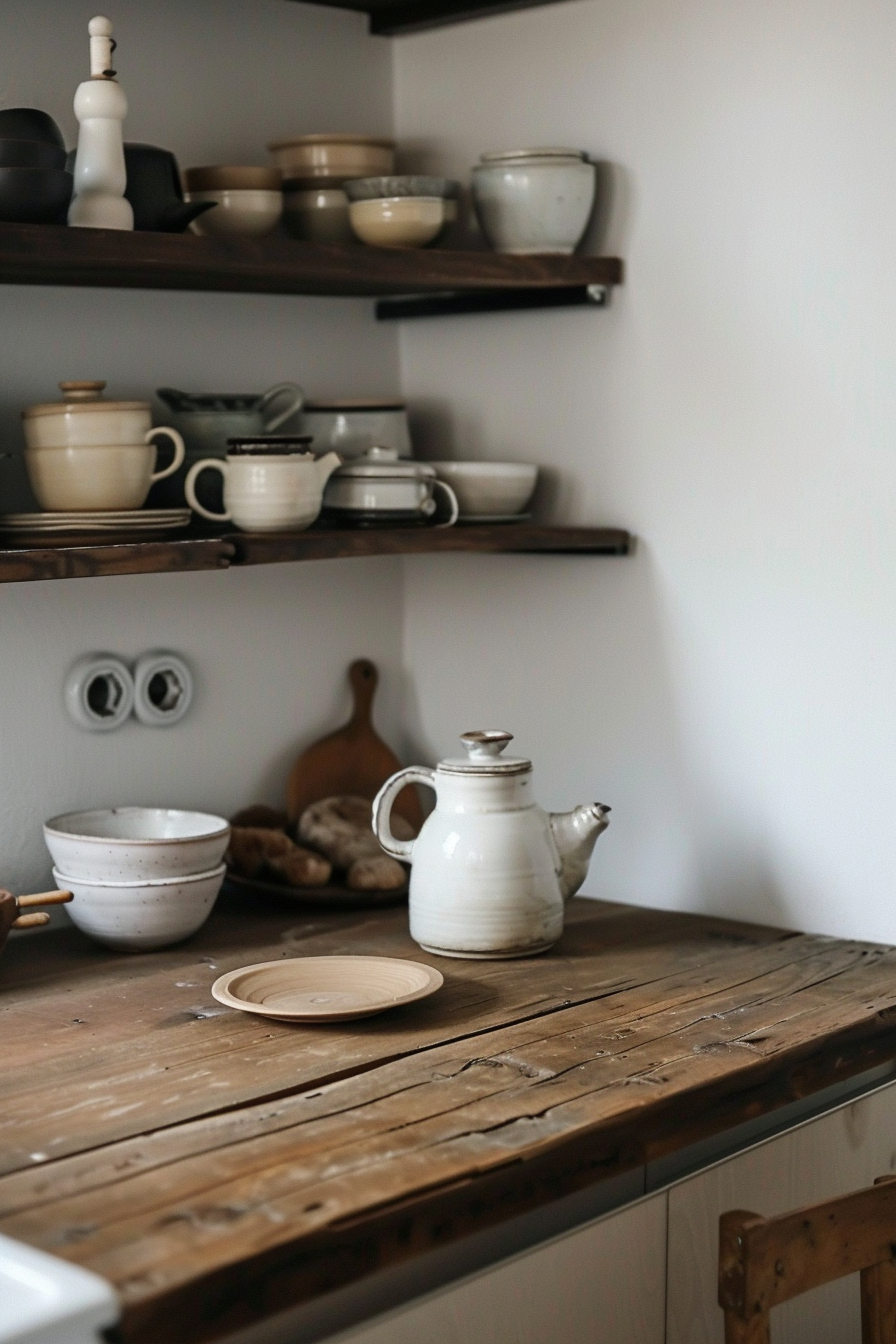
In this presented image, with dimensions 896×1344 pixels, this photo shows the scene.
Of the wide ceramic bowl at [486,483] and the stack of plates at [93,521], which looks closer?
the stack of plates at [93,521]

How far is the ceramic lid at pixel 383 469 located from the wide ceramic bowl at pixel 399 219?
27cm

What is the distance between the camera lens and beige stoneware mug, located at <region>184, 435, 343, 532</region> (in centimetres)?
198

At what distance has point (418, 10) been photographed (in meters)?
2.35

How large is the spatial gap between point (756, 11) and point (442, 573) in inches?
35.5

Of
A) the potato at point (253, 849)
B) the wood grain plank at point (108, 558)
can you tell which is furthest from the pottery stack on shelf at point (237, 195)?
the potato at point (253, 849)

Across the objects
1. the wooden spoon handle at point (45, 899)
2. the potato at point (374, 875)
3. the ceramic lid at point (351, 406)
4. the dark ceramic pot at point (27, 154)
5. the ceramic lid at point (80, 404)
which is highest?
the dark ceramic pot at point (27, 154)

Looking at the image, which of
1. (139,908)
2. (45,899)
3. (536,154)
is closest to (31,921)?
(45,899)

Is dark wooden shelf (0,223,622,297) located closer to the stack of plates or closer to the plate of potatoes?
the stack of plates

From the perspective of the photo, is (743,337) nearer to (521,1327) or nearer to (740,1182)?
(740,1182)

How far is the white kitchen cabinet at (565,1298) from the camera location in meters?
1.38

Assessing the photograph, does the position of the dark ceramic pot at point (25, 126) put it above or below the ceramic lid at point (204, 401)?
above

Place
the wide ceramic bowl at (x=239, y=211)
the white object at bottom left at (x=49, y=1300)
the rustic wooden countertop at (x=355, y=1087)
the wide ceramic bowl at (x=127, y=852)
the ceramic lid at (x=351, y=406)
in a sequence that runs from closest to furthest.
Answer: the white object at bottom left at (x=49, y=1300), the rustic wooden countertop at (x=355, y=1087), the wide ceramic bowl at (x=127, y=852), the wide ceramic bowl at (x=239, y=211), the ceramic lid at (x=351, y=406)

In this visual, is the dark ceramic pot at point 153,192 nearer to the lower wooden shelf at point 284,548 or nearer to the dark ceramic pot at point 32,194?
the dark ceramic pot at point 32,194

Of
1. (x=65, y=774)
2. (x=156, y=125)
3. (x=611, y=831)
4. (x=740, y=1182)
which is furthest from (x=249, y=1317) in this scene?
(x=156, y=125)
